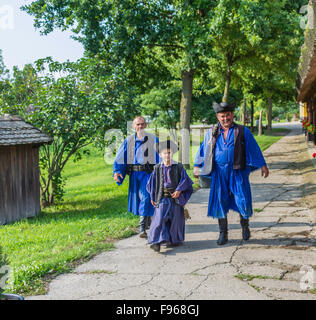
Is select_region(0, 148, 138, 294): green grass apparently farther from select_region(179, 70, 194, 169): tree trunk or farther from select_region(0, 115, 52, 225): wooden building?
select_region(179, 70, 194, 169): tree trunk

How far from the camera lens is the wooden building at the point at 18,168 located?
8.27 m

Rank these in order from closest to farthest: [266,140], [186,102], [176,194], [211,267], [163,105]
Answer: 1. [211,267]
2. [176,194]
3. [186,102]
4. [266,140]
5. [163,105]

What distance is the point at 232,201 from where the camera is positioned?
5.85 meters

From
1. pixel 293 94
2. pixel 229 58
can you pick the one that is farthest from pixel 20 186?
pixel 293 94

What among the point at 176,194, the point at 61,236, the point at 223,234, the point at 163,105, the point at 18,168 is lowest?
the point at 61,236

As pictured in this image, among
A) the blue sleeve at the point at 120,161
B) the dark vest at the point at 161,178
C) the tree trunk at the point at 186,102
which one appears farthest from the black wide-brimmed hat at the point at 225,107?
the tree trunk at the point at 186,102

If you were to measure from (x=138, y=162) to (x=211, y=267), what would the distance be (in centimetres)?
229

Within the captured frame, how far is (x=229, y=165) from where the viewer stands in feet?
18.9

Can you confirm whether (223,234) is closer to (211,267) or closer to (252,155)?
(211,267)

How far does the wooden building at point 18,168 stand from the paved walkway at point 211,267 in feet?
11.1

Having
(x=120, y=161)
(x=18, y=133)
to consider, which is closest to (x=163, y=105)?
(x=18, y=133)

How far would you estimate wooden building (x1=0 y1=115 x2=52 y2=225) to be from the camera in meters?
8.27

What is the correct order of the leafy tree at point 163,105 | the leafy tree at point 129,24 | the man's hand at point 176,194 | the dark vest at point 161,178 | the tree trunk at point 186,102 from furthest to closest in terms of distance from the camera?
the leafy tree at point 163,105 → the tree trunk at point 186,102 → the leafy tree at point 129,24 → the dark vest at point 161,178 → the man's hand at point 176,194

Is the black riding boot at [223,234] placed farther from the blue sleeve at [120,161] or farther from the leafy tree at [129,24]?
the leafy tree at [129,24]
